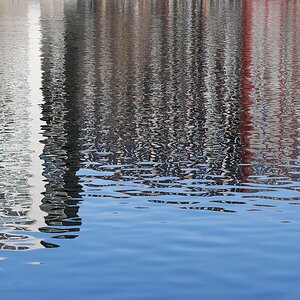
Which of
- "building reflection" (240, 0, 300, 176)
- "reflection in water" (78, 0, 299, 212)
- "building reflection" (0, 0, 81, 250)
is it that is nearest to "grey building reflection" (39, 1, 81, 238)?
"building reflection" (0, 0, 81, 250)

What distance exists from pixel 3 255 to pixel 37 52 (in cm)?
4354

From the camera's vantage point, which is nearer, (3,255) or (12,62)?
(3,255)

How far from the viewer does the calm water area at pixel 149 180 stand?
13.6 m

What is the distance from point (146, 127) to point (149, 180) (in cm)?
808

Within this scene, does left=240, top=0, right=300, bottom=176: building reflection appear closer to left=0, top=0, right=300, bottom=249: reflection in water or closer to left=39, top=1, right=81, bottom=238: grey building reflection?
left=0, top=0, right=300, bottom=249: reflection in water

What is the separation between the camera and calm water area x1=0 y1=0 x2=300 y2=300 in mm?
13648

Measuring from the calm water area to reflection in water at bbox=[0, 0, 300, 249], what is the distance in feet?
0.18

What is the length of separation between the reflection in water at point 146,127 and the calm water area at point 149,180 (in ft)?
0.18

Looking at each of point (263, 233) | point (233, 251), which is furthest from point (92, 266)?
point (263, 233)

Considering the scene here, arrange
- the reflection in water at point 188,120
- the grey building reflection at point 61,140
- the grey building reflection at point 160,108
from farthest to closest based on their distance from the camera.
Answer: the grey building reflection at point 160,108 → the reflection in water at point 188,120 → the grey building reflection at point 61,140

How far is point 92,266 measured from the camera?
1408cm

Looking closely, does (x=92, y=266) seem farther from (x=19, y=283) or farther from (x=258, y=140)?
(x=258, y=140)

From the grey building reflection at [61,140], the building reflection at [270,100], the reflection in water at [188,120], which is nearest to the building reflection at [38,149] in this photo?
the grey building reflection at [61,140]

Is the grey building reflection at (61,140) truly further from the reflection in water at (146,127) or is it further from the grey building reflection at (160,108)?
the grey building reflection at (160,108)
